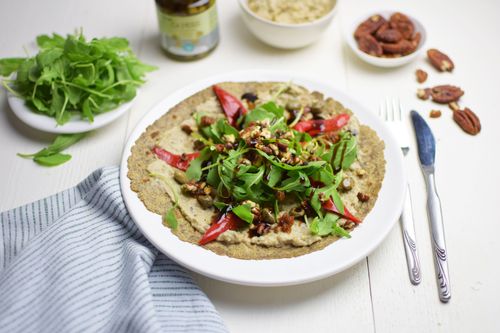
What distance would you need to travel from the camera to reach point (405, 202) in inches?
99.0

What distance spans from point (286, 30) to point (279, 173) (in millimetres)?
1211

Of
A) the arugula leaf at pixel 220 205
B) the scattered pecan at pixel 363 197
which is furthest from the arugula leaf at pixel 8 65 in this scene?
the scattered pecan at pixel 363 197

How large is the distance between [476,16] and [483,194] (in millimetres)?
1522

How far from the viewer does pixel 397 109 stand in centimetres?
292

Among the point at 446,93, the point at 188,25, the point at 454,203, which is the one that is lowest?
the point at 454,203

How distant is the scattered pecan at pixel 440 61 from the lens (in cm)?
323

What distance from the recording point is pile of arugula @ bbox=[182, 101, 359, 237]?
2.27m

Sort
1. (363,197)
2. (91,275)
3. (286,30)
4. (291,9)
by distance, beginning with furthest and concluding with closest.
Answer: (291,9)
(286,30)
(363,197)
(91,275)

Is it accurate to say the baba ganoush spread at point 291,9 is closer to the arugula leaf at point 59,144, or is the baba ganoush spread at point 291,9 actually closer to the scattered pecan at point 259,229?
the arugula leaf at point 59,144

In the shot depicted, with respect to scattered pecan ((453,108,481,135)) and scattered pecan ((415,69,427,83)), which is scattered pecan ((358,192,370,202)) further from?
scattered pecan ((415,69,427,83))

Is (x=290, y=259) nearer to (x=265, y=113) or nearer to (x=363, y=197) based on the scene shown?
(x=363, y=197)

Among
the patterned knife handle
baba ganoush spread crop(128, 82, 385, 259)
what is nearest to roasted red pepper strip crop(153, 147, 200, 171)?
baba ganoush spread crop(128, 82, 385, 259)

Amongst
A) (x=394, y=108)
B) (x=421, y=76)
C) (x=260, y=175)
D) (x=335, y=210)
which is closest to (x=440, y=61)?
(x=421, y=76)

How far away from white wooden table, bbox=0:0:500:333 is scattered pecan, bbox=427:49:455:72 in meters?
0.05
